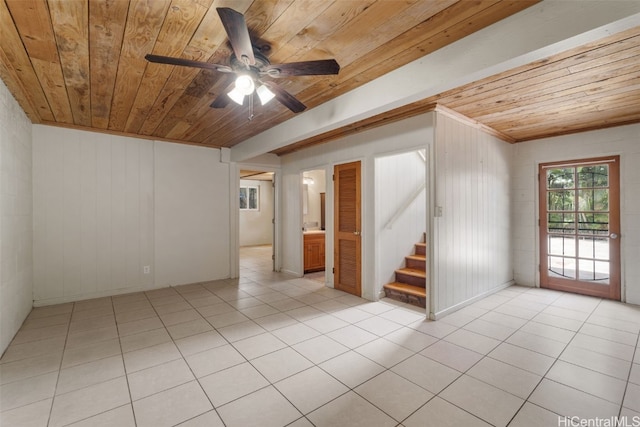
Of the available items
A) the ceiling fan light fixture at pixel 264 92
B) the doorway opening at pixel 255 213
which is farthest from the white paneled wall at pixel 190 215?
the doorway opening at pixel 255 213

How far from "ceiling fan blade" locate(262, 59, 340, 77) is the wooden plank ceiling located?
0.23 metres

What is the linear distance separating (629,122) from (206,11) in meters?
5.32

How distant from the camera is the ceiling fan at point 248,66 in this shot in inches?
60.1

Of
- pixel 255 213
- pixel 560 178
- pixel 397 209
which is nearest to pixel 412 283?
pixel 397 209

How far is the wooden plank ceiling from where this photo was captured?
170 centimetres

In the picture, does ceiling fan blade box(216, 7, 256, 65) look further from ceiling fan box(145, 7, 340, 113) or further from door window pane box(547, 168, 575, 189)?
door window pane box(547, 168, 575, 189)

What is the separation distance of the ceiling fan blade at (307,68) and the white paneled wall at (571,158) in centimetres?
451

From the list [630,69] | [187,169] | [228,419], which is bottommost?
[228,419]

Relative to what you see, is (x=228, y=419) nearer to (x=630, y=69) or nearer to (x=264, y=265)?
(x=630, y=69)

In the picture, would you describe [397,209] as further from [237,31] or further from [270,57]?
[237,31]

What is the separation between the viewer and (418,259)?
4.38m

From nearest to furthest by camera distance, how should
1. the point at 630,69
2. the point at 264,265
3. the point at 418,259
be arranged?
1. the point at 630,69
2. the point at 418,259
3. the point at 264,265

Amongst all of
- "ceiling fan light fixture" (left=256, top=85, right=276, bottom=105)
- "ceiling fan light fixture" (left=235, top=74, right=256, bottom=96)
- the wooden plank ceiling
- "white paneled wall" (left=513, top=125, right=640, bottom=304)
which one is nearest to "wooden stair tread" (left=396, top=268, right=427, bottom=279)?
"white paneled wall" (left=513, top=125, right=640, bottom=304)

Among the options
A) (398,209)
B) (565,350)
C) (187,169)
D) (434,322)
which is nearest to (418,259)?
(398,209)
